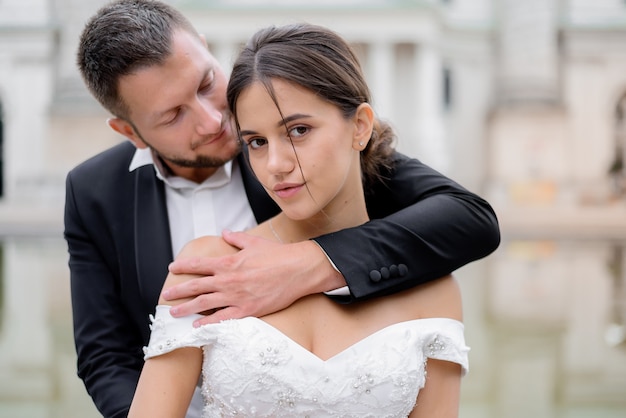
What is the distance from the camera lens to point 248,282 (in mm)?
1999

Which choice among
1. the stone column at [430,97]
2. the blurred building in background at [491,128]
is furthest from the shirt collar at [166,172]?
the stone column at [430,97]

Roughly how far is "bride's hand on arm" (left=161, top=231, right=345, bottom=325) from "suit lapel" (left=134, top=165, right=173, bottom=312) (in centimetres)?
39

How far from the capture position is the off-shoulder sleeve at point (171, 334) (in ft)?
6.36

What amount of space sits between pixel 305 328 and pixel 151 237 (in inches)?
28.5

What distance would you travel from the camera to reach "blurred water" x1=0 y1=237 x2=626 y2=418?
529 cm

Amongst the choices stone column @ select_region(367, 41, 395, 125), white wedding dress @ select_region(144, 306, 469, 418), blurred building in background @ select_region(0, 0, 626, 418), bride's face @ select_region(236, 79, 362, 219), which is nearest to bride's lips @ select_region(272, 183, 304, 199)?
bride's face @ select_region(236, 79, 362, 219)

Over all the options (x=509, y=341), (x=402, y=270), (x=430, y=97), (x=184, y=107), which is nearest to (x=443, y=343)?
(x=402, y=270)

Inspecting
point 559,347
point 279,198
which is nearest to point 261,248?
point 279,198

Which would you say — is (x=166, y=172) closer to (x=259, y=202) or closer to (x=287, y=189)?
(x=259, y=202)

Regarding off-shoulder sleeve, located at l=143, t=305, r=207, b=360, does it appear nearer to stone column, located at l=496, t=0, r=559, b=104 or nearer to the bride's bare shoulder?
the bride's bare shoulder

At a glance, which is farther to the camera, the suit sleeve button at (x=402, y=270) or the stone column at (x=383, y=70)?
the stone column at (x=383, y=70)

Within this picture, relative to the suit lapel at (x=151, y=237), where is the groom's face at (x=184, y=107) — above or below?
above

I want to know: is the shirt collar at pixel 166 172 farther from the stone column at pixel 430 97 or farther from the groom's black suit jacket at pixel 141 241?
the stone column at pixel 430 97

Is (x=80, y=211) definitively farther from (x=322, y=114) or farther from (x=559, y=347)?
(x=559, y=347)
